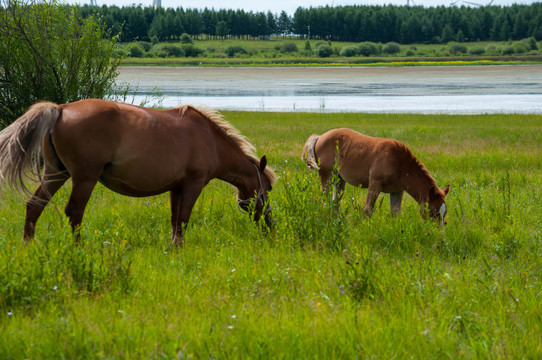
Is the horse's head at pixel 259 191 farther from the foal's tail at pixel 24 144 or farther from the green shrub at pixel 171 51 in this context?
the green shrub at pixel 171 51

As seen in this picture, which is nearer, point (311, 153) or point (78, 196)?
point (78, 196)

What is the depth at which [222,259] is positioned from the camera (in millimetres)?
6078

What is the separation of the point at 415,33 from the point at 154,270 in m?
179

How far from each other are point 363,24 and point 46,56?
173m

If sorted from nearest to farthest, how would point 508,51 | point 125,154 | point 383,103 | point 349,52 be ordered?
point 125,154 → point 383,103 → point 508,51 → point 349,52

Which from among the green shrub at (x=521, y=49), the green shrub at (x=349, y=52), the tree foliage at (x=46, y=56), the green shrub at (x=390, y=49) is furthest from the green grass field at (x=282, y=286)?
the green shrub at (x=390, y=49)

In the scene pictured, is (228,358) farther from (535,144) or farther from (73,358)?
(535,144)

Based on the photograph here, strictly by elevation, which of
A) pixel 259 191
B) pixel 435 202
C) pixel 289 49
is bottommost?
pixel 289 49

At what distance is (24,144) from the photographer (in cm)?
625

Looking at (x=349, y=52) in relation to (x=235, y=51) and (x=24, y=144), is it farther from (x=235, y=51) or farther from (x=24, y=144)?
(x=24, y=144)


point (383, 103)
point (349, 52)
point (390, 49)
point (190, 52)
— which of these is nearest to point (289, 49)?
point (349, 52)

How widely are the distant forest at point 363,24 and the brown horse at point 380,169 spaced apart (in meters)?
156

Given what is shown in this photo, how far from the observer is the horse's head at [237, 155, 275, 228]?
7.65 meters

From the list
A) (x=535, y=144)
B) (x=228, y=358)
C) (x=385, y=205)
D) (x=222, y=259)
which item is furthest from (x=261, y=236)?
(x=535, y=144)
